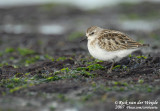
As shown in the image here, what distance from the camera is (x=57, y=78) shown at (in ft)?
26.4

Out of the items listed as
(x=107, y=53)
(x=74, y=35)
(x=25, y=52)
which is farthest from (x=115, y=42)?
(x=74, y=35)

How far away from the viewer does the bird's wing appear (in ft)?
Answer: 28.0

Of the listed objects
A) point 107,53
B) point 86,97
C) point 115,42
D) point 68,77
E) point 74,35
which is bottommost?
point 86,97

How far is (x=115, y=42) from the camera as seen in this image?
8.62 metres

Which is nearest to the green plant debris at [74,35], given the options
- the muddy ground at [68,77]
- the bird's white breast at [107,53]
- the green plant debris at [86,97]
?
the muddy ground at [68,77]

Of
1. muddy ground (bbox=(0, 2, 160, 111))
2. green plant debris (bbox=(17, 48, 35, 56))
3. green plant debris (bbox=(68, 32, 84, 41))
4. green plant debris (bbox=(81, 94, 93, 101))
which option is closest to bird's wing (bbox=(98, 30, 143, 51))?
muddy ground (bbox=(0, 2, 160, 111))

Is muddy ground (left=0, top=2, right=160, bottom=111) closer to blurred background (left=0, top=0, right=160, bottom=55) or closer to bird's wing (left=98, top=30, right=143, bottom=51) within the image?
blurred background (left=0, top=0, right=160, bottom=55)

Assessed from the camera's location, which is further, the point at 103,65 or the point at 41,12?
the point at 41,12

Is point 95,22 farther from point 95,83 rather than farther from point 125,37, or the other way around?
point 95,83

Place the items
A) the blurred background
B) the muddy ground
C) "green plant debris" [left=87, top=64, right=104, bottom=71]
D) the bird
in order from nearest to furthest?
1. the muddy ground
2. the bird
3. "green plant debris" [left=87, top=64, right=104, bottom=71]
4. the blurred background

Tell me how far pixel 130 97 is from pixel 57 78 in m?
2.10

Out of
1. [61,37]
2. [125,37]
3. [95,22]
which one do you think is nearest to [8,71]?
[125,37]

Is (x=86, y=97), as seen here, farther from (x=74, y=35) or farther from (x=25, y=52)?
(x=74, y=35)

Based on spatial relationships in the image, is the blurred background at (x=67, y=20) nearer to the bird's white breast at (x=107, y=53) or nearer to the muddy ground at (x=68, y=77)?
the muddy ground at (x=68, y=77)
